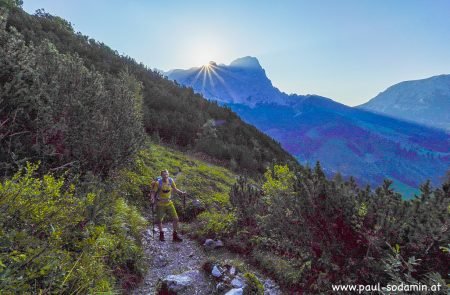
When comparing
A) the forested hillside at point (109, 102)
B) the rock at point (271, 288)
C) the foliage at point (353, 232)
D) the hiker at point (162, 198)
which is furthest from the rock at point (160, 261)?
the forested hillside at point (109, 102)

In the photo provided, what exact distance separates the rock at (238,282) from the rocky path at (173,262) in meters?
0.39

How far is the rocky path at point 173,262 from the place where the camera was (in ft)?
18.2

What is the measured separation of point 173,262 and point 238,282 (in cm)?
237

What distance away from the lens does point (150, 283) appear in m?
5.89

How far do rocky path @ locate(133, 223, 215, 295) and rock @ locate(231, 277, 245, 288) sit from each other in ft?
1.29

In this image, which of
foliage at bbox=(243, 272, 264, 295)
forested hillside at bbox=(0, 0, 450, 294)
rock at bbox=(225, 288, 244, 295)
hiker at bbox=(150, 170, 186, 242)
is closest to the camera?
forested hillside at bbox=(0, 0, 450, 294)

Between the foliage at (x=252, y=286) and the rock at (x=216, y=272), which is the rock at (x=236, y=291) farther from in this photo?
the rock at (x=216, y=272)

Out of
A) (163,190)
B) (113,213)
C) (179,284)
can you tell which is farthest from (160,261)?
(163,190)

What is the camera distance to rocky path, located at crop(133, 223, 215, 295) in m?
5.56

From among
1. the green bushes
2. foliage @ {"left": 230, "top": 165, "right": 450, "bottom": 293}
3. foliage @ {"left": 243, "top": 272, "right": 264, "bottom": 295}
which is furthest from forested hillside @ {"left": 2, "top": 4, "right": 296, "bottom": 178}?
foliage @ {"left": 230, "top": 165, "right": 450, "bottom": 293}

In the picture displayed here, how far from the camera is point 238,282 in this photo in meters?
5.29

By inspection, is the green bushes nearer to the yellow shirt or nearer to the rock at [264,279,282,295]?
the rock at [264,279,282,295]

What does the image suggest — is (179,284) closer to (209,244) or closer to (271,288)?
(271,288)

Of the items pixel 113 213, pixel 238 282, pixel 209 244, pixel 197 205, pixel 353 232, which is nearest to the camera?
pixel 353 232
